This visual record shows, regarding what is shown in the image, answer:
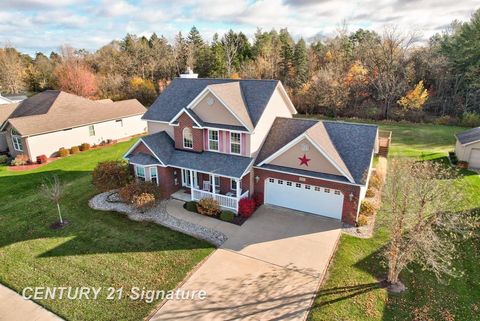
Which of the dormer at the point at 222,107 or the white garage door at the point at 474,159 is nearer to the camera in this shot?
the dormer at the point at 222,107

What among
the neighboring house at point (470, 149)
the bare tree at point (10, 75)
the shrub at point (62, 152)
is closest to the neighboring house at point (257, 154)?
the neighboring house at point (470, 149)

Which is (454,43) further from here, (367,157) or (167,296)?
(167,296)

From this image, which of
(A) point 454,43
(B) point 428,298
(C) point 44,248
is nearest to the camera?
(B) point 428,298

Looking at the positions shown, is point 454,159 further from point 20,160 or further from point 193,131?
point 20,160

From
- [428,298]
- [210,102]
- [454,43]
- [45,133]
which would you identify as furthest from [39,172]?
[454,43]

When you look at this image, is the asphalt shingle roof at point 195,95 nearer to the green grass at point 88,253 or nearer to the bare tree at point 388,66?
the green grass at point 88,253

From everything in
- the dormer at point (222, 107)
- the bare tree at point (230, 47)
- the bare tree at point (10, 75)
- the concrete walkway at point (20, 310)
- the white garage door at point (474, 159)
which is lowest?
the concrete walkway at point (20, 310)
